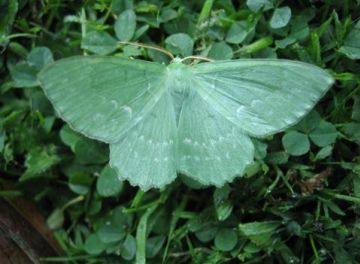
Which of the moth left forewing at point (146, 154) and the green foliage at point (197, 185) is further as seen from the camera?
the green foliage at point (197, 185)

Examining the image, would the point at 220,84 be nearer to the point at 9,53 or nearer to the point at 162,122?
the point at 162,122

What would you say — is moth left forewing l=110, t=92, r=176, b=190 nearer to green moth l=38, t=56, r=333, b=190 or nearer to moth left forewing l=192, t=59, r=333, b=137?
green moth l=38, t=56, r=333, b=190

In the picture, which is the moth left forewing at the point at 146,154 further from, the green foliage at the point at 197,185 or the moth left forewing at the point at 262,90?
the green foliage at the point at 197,185

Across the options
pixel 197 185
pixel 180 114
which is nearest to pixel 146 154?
pixel 180 114

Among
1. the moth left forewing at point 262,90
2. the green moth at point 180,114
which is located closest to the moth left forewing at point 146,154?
the green moth at point 180,114

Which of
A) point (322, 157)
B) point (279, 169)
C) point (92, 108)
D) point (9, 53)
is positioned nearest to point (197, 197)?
point (279, 169)

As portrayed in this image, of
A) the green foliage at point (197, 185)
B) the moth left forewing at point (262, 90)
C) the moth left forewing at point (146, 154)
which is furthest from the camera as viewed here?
the green foliage at point (197, 185)
